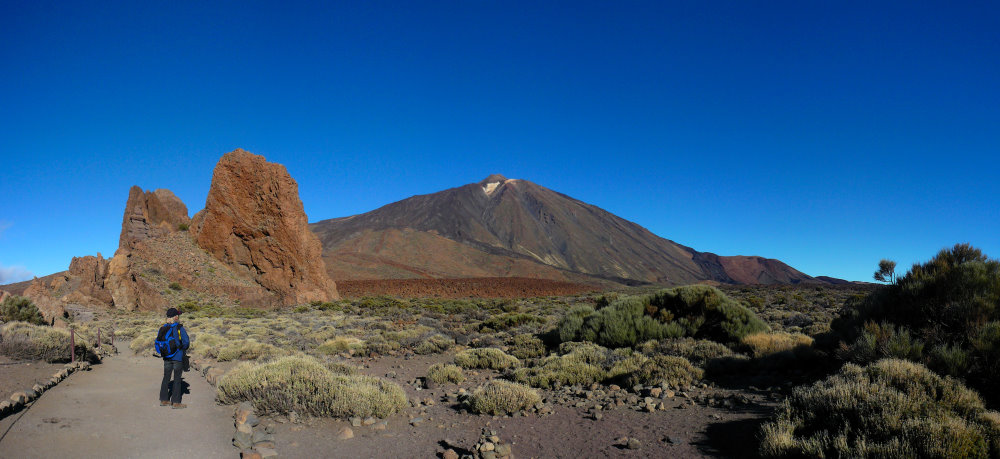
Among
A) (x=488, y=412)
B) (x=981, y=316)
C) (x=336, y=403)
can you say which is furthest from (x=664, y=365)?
(x=336, y=403)

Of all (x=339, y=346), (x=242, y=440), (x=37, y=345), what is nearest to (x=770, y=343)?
(x=242, y=440)

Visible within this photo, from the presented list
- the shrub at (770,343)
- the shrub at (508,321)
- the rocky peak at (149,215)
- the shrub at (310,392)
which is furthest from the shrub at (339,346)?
the rocky peak at (149,215)

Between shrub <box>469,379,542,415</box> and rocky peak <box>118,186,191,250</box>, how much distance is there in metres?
33.0

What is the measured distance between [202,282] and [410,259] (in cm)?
5783

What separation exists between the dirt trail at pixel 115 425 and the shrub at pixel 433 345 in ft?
18.8

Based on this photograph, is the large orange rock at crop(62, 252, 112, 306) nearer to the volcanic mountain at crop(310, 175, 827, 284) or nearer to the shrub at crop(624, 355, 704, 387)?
the shrub at crop(624, 355, 704, 387)

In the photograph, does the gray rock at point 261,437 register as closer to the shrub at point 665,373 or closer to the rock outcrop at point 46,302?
the shrub at point 665,373

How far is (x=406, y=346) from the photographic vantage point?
1410cm

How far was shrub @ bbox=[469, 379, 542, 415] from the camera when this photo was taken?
258 inches

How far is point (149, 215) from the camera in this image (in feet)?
115

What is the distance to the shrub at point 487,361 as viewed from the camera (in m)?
10.3

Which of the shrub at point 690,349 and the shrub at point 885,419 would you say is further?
the shrub at point 690,349

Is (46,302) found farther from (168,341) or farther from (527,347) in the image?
(527,347)

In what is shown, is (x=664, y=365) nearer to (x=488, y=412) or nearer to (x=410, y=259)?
(x=488, y=412)
